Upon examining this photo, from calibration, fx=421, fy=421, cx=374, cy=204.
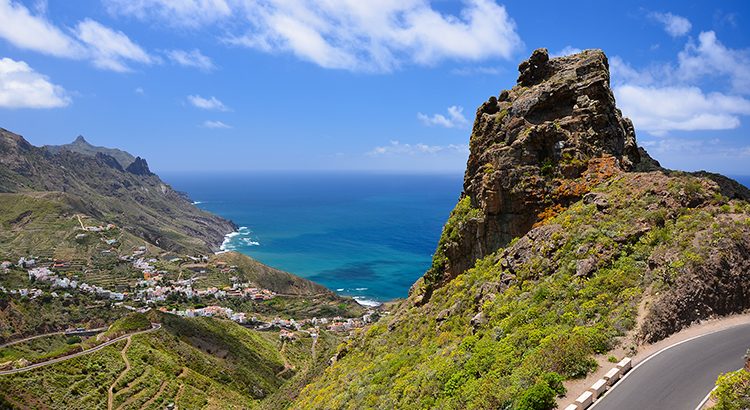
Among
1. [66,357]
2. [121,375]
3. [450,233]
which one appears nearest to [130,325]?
[66,357]

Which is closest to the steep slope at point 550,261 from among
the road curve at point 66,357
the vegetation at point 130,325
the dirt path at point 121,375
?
the dirt path at point 121,375

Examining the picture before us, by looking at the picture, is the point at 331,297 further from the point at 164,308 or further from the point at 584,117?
the point at 584,117

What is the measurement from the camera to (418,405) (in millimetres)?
15375

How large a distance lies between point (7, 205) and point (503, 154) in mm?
212055

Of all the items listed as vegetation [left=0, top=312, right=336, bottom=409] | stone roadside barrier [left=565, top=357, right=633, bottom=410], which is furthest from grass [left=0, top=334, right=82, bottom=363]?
stone roadside barrier [left=565, top=357, right=633, bottom=410]

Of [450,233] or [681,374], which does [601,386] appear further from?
[450,233]

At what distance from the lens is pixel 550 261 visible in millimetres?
18750

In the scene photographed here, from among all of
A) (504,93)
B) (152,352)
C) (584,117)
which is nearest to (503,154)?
(584,117)

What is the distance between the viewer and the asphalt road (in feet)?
34.2

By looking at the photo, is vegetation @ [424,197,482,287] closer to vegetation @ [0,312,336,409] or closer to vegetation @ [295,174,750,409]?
vegetation @ [295,174,750,409]

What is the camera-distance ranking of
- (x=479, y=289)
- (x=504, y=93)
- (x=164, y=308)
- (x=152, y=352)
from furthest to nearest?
(x=164, y=308) → (x=152, y=352) → (x=504, y=93) → (x=479, y=289)

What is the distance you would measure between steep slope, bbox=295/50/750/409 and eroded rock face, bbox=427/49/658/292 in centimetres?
8

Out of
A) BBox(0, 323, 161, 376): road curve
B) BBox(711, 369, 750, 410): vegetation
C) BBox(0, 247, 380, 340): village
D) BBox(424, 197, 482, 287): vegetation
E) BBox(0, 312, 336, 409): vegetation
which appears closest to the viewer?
BBox(711, 369, 750, 410): vegetation

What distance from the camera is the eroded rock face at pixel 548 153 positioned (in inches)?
896
